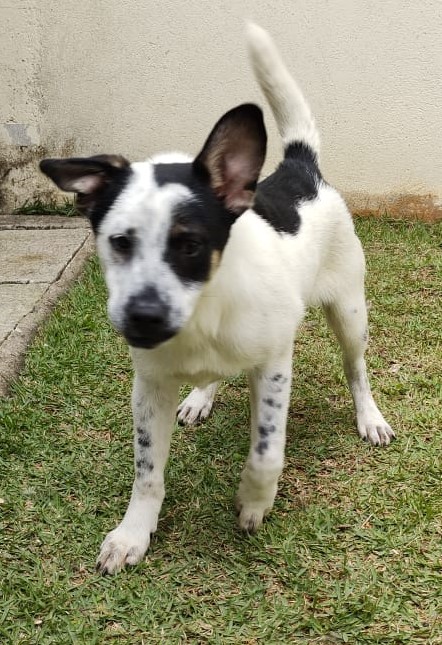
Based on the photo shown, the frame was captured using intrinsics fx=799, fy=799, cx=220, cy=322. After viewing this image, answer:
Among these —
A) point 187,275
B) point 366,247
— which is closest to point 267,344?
point 187,275

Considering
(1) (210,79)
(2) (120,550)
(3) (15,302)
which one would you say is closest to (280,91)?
(2) (120,550)

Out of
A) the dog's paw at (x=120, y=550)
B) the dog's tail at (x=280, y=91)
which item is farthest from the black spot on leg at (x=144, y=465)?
the dog's tail at (x=280, y=91)

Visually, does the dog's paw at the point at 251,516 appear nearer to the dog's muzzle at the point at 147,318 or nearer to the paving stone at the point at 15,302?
the dog's muzzle at the point at 147,318

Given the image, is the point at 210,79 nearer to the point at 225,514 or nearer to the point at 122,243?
the point at 225,514

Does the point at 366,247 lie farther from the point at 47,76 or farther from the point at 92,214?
the point at 92,214

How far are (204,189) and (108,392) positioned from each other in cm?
182

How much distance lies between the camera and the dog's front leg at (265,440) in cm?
279

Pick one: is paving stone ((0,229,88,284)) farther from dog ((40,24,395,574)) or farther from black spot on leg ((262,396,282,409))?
black spot on leg ((262,396,282,409))

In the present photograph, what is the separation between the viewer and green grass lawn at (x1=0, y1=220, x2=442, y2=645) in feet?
8.16

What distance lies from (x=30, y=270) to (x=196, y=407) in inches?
89.4

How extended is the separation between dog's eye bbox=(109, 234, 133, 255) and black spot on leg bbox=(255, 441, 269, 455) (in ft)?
3.08

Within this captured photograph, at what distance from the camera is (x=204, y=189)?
7.64ft

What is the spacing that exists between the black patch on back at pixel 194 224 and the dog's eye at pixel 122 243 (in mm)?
108

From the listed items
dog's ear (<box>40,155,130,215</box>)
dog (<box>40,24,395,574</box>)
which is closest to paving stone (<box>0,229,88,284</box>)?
dog (<box>40,24,395,574</box>)
